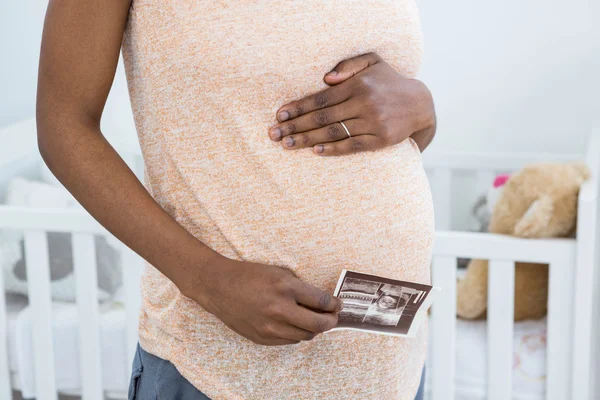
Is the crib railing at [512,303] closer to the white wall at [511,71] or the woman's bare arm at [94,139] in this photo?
the white wall at [511,71]

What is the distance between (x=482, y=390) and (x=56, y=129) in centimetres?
105

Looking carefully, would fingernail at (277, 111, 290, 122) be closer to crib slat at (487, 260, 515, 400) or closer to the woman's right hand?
the woman's right hand

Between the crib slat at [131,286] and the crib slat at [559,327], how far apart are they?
2.64 feet

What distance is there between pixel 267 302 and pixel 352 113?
20 centimetres

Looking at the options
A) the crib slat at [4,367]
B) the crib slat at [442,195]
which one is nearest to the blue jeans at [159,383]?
the crib slat at [4,367]

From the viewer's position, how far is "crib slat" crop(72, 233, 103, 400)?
137cm

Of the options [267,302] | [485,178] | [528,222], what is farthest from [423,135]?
[485,178]

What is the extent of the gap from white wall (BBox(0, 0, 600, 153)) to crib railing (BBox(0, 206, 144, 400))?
942mm

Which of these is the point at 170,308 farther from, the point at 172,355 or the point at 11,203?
the point at 11,203

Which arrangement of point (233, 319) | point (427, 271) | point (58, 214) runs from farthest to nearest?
point (58, 214), point (427, 271), point (233, 319)

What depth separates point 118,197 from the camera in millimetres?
611

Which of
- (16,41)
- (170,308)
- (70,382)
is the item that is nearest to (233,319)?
(170,308)

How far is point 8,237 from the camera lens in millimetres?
1698

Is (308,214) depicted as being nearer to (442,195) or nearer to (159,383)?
(159,383)
